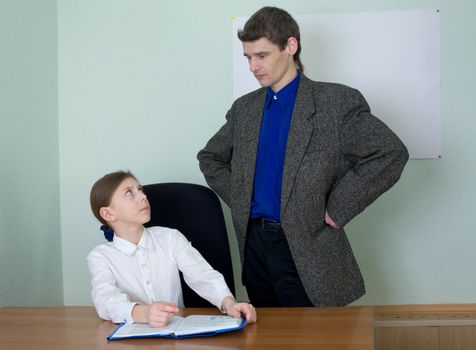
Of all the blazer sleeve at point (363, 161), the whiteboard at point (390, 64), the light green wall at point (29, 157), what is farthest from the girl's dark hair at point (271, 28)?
the light green wall at point (29, 157)

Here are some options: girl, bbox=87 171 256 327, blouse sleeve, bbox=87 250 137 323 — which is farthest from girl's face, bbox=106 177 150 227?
blouse sleeve, bbox=87 250 137 323

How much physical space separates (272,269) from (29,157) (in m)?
1.26

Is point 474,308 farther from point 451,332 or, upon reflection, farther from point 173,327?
point 173,327

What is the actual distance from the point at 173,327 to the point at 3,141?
129cm

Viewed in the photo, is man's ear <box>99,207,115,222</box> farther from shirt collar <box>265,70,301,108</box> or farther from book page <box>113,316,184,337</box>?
shirt collar <box>265,70,301,108</box>

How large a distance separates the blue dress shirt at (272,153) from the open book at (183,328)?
0.55m

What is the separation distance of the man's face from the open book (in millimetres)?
855

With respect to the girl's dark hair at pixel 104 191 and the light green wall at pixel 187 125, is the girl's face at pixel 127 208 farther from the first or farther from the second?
the light green wall at pixel 187 125

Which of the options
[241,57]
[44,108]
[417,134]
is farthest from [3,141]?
[417,134]

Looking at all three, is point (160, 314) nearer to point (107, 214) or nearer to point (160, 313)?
point (160, 313)

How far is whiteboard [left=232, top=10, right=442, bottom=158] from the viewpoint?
2930 millimetres

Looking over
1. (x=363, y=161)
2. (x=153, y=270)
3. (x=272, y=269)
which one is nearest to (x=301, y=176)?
(x=363, y=161)

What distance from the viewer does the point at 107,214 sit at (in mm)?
2074

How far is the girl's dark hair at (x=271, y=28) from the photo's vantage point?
6.98 ft
